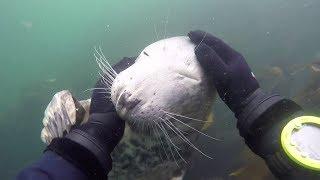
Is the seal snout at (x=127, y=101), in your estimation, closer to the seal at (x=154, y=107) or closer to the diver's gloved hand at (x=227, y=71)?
the seal at (x=154, y=107)

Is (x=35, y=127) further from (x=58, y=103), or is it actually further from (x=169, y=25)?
(x=58, y=103)

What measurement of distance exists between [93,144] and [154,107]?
0.43m


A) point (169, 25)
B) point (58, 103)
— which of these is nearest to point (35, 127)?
point (169, 25)

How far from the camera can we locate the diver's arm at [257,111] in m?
1.63

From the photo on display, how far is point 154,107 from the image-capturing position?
2084 millimetres

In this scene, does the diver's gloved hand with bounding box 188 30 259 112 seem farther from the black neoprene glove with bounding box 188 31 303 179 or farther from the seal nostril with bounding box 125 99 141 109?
the seal nostril with bounding box 125 99 141 109

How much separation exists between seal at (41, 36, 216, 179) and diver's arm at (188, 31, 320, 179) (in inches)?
6.7

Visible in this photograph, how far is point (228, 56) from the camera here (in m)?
2.30

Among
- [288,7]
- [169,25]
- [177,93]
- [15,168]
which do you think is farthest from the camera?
[169,25]

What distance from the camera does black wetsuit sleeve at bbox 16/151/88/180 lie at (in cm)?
178

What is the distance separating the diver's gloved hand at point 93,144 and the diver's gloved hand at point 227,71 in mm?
729

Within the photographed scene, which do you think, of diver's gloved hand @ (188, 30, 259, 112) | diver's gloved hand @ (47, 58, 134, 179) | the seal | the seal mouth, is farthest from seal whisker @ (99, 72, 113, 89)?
diver's gloved hand @ (188, 30, 259, 112)

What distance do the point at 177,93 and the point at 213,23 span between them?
10.2 meters

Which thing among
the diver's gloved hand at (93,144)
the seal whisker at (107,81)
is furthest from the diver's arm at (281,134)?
the seal whisker at (107,81)
